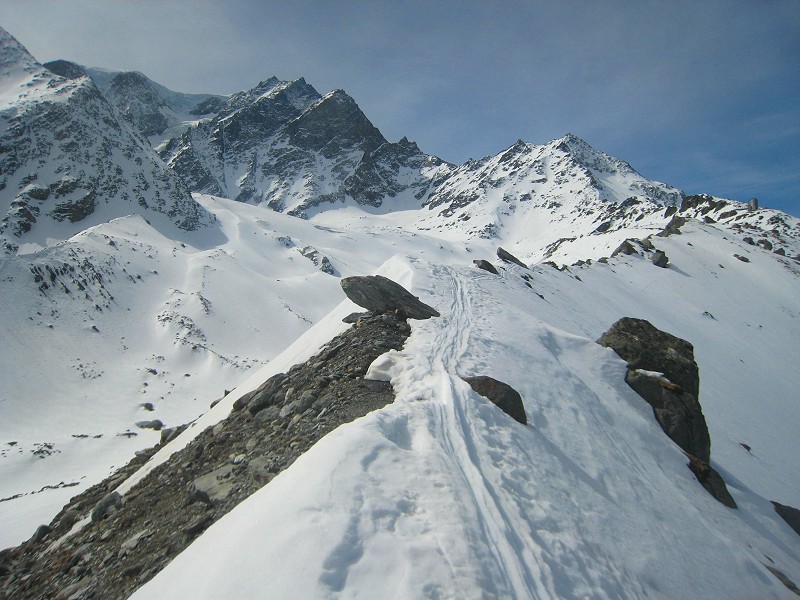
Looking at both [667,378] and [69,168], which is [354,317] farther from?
[69,168]

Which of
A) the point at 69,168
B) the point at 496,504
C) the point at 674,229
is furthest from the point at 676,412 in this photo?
the point at 69,168

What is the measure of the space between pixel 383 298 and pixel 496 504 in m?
8.67

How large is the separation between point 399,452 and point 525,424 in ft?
11.7

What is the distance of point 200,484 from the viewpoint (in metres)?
7.29

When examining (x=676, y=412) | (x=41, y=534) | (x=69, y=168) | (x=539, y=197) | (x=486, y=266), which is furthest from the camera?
(x=539, y=197)

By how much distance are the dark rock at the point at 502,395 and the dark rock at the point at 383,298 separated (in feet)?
15.3

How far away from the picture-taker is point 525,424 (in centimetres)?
866

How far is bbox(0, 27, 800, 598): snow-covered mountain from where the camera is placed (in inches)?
199

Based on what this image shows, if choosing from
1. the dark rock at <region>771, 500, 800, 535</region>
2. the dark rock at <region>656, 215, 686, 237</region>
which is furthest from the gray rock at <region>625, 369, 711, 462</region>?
the dark rock at <region>656, 215, 686, 237</region>

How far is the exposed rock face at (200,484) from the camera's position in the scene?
6.45 metres

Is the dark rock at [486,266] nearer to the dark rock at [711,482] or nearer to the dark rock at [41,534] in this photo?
the dark rock at [711,482]

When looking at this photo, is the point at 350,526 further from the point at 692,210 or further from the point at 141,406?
the point at 692,210

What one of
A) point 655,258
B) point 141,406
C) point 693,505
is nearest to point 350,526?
point 693,505

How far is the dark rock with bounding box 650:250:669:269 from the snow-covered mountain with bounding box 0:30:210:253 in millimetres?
72995
